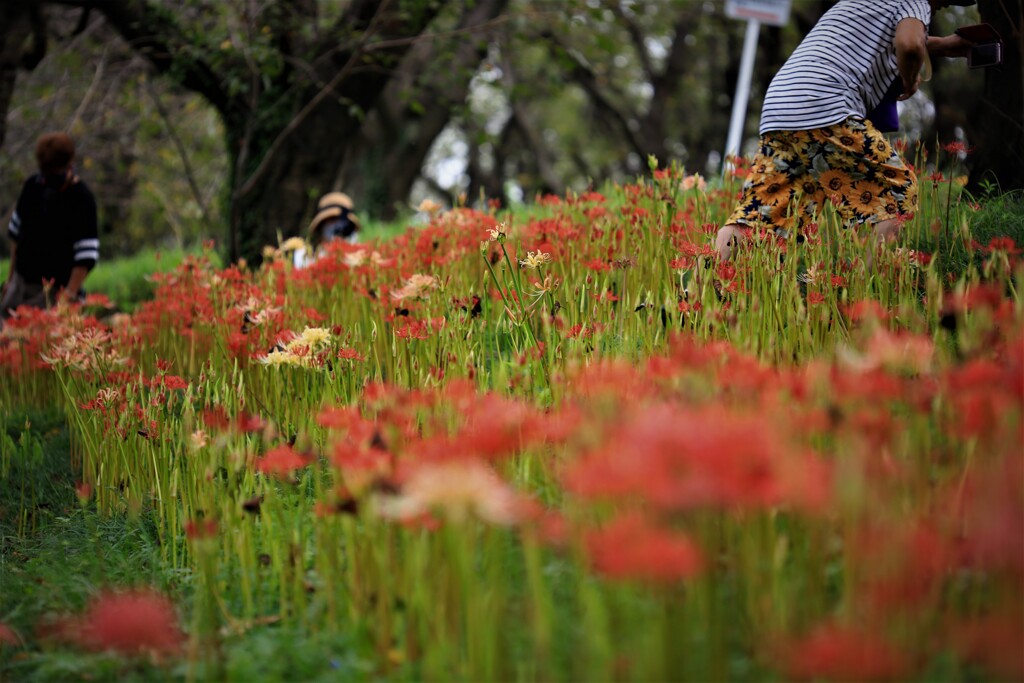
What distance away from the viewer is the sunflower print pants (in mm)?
3783

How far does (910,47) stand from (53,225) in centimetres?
554

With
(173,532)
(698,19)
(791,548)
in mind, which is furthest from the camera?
(698,19)

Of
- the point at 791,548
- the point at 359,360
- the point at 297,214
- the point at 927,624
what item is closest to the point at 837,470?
the point at 927,624

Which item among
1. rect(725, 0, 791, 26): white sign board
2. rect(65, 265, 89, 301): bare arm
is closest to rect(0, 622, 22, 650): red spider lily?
rect(65, 265, 89, 301): bare arm

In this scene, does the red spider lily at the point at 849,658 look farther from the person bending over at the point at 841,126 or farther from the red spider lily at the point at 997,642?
the person bending over at the point at 841,126

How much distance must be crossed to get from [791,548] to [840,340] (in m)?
1.07

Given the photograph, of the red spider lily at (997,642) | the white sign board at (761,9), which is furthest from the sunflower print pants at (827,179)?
the white sign board at (761,9)

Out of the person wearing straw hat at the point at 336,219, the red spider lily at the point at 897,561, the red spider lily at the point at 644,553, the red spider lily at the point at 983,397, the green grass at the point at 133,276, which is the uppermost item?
the red spider lily at the point at 983,397

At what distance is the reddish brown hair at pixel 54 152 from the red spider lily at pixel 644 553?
617 centimetres

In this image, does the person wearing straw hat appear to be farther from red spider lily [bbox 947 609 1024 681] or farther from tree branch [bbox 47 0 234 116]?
red spider lily [bbox 947 609 1024 681]

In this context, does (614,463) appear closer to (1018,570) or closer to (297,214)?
(1018,570)

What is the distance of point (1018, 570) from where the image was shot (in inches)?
58.3

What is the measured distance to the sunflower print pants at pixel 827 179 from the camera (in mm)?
3783

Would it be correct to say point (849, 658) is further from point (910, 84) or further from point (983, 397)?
point (910, 84)
